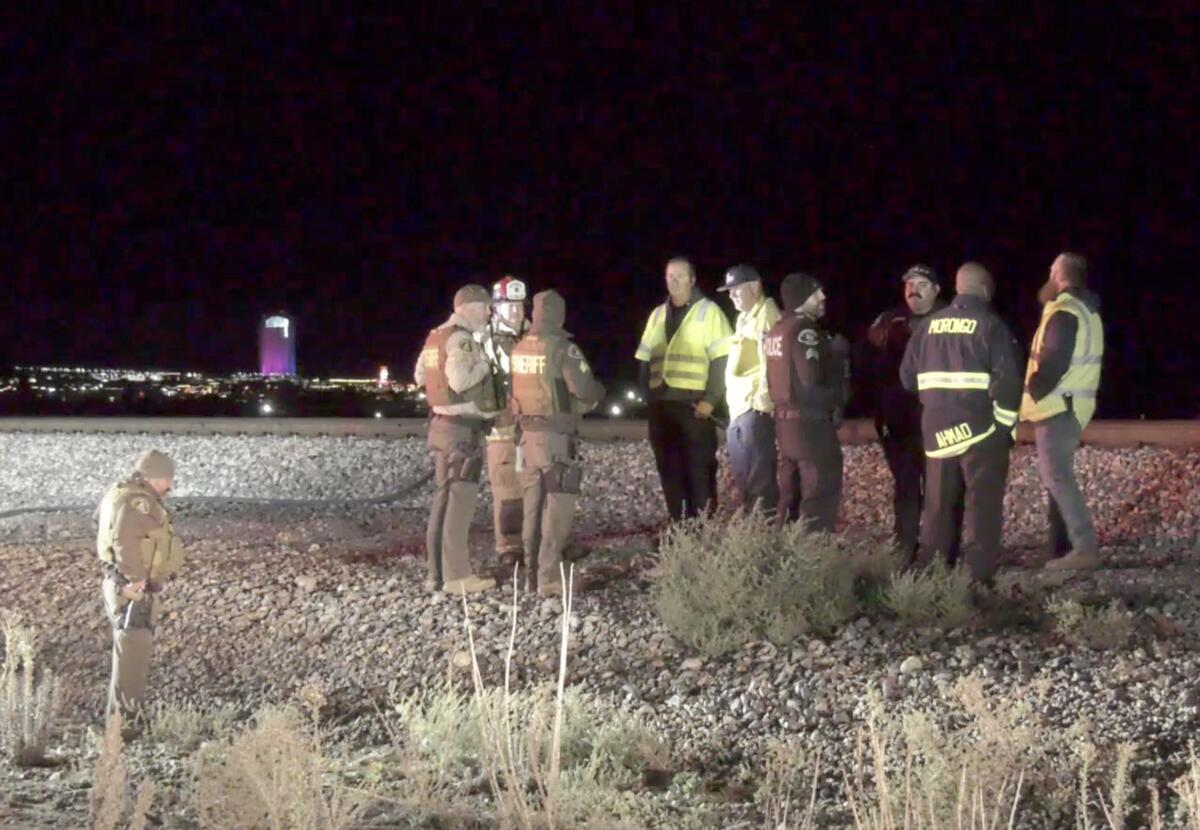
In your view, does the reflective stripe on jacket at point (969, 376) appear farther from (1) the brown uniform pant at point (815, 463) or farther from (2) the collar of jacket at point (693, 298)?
(2) the collar of jacket at point (693, 298)

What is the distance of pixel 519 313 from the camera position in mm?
10500

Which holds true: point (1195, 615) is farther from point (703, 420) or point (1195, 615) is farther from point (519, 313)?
point (519, 313)

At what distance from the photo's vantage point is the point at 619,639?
27.3ft

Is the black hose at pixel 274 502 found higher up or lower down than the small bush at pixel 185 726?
higher up

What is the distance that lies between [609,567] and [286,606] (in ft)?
7.35

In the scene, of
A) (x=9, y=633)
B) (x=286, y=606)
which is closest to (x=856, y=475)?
(x=286, y=606)

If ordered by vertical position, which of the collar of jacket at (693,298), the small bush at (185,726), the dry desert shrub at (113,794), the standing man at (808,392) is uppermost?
the collar of jacket at (693,298)

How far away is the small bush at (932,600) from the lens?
795 centimetres

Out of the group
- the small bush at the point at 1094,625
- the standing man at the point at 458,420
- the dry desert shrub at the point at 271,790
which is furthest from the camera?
the standing man at the point at 458,420

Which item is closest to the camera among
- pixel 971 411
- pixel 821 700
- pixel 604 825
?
pixel 604 825

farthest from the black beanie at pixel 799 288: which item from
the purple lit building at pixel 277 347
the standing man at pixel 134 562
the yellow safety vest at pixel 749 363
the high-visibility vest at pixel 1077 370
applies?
the purple lit building at pixel 277 347

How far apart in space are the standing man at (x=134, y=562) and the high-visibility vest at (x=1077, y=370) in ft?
18.0

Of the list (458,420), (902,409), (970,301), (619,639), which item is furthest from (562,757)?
(902,409)

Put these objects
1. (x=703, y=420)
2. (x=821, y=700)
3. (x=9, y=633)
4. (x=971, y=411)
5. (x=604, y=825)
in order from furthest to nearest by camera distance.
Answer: (x=703, y=420), (x=971, y=411), (x=9, y=633), (x=821, y=700), (x=604, y=825)
